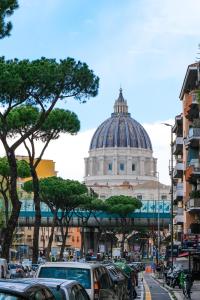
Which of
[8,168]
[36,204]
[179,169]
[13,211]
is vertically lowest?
[13,211]

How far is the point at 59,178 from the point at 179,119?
1393cm

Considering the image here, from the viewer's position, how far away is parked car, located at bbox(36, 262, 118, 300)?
1528cm

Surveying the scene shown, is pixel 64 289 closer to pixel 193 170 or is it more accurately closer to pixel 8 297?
pixel 8 297

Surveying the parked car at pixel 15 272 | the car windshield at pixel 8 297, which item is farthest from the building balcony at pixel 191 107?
the car windshield at pixel 8 297

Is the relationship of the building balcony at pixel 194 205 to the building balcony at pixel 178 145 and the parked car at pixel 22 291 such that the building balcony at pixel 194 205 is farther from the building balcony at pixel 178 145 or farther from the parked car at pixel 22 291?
the parked car at pixel 22 291

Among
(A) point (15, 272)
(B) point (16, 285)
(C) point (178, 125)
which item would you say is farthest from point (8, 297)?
(C) point (178, 125)

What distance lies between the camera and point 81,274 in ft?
50.9

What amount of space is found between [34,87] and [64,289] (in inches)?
966

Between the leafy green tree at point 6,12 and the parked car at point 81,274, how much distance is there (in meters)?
9.04

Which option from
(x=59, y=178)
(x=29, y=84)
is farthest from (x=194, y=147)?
(x=29, y=84)

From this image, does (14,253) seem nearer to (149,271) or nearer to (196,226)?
(149,271)

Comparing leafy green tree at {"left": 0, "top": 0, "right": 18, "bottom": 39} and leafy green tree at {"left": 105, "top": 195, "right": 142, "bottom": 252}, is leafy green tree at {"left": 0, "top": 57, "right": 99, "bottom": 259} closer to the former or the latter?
leafy green tree at {"left": 0, "top": 0, "right": 18, "bottom": 39}

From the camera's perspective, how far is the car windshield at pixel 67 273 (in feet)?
50.5

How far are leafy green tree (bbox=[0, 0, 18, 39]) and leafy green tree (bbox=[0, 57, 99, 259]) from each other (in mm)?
10424
